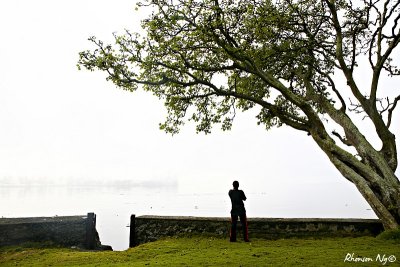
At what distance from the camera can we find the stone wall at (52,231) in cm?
1473

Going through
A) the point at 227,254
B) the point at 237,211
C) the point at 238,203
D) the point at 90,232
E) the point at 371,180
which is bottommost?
the point at 227,254

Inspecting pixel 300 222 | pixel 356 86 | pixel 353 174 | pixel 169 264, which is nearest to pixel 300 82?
pixel 356 86

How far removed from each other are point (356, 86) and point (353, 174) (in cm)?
470

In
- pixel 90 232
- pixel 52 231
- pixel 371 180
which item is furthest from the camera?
pixel 90 232

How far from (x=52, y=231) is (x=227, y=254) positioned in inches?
360

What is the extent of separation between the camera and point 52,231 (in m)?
15.2

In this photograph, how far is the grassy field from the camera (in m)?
9.12

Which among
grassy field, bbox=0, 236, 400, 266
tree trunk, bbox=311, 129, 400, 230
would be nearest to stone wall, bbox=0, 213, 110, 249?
grassy field, bbox=0, 236, 400, 266

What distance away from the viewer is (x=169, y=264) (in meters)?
9.38

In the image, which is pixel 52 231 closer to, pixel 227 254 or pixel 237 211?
pixel 237 211

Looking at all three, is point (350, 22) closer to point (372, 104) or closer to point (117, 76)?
point (372, 104)

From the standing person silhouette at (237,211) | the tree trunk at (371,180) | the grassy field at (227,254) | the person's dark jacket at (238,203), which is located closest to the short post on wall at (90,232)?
the grassy field at (227,254)

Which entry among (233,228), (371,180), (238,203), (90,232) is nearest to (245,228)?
(233,228)

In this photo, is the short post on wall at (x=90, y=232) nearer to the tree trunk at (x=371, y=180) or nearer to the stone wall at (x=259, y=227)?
the stone wall at (x=259, y=227)
